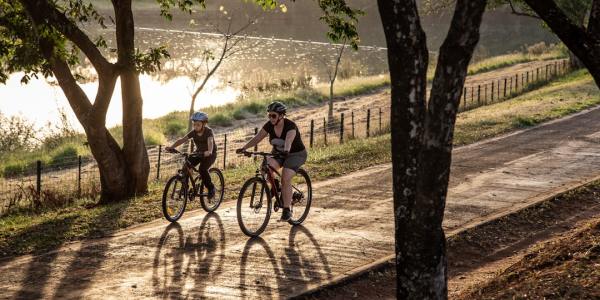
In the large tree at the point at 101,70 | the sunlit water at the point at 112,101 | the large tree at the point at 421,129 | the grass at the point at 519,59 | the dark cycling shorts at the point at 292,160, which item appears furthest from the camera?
the grass at the point at 519,59

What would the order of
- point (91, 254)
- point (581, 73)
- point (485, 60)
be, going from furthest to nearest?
point (485, 60) < point (581, 73) < point (91, 254)

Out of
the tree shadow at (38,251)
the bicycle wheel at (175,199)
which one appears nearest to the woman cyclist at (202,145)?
the bicycle wheel at (175,199)

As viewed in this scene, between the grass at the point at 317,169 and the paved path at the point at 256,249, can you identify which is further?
the grass at the point at 317,169

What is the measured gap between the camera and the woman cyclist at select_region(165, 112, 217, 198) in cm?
1319

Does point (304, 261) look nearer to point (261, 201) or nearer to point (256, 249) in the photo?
point (256, 249)

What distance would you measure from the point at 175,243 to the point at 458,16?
6.30 metres

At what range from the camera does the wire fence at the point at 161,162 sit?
699 inches

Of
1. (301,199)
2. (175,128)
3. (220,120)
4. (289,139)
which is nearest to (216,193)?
(301,199)

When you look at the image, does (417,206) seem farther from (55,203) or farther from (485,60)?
(485,60)

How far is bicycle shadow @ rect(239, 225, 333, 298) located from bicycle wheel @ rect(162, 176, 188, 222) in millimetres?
1792

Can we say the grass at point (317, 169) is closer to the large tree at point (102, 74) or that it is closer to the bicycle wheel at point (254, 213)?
the large tree at point (102, 74)

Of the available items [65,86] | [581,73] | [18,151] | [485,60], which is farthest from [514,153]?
[485,60]

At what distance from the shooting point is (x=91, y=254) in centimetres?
1148

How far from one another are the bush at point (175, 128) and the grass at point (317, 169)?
11559mm
